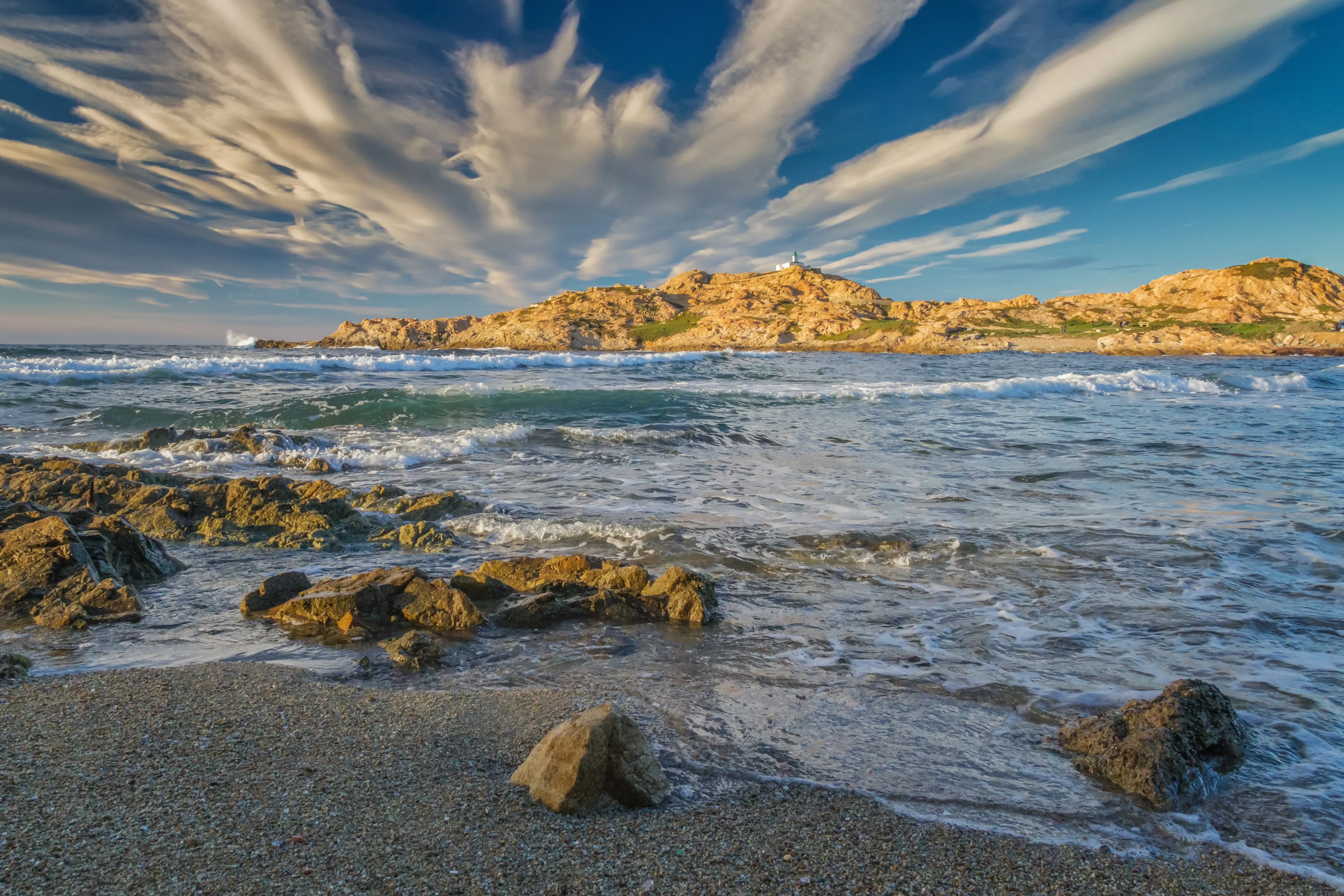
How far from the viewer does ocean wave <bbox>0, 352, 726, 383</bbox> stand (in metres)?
30.1

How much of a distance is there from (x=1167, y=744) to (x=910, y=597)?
2.70 meters

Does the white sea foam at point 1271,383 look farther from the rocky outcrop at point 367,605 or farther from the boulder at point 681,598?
the rocky outcrop at point 367,605

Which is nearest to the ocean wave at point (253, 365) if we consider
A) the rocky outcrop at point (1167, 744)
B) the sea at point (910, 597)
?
the sea at point (910, 597)

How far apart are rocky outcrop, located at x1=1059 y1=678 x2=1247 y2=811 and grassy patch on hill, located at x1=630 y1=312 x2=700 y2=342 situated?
14600 cm

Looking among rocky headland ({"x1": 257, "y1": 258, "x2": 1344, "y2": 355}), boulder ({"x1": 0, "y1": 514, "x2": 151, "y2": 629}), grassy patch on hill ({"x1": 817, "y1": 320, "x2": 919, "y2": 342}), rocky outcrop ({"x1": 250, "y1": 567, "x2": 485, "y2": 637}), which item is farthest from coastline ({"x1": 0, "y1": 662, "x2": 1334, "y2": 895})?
grassy patch on hill ({"x1": 817, "y1": 320, "x2": 919, "y2": 342})

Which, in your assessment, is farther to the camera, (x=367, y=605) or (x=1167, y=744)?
(x=367, y=605)

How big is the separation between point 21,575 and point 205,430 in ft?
34.8

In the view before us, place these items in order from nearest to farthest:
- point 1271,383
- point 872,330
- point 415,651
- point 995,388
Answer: point 415,651 < point 995,388 < point 1271,383 < point 872,330

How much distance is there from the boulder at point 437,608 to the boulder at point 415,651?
41 cm

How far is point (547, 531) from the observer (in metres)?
7.99

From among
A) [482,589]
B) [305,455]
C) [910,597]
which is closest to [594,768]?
[482,589]

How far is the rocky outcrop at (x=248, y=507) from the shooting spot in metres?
7.66

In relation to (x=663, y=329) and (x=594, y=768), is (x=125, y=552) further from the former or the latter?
(x=663, y=329)

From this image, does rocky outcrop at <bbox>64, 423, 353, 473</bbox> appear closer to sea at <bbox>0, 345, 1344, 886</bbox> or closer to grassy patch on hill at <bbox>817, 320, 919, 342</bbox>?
sea at <bbox>0, 345, 1344, 886</bbox>
